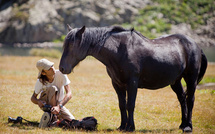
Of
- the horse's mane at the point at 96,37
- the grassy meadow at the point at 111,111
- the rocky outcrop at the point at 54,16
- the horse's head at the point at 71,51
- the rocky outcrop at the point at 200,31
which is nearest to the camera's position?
the horse's head at the point at 71,51

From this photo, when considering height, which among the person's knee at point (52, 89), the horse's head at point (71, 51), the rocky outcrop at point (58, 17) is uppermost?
the horse's head at point (71, 51)

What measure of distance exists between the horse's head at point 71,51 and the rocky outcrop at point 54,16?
76611mm

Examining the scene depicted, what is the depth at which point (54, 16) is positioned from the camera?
8575cm

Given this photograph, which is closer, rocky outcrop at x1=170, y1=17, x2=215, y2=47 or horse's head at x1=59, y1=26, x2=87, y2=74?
horse's head at x1=59, y1=26, x2=87, y2=74

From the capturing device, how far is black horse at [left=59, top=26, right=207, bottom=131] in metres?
5.95

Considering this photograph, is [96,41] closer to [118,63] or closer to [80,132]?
[118,63]

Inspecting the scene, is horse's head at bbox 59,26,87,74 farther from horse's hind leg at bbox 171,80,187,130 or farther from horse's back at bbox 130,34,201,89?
horse's hind leg at bbox 171,80,187,130

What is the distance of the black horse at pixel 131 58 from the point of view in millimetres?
5949

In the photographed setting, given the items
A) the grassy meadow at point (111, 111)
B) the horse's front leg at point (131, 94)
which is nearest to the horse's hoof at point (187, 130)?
the grassy meadow at point (111, 111)

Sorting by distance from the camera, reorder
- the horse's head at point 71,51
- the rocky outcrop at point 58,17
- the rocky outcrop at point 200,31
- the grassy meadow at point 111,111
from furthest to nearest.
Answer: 1. the rocky outcrop at point 58,17
2. the rocky outcrop at point 200,31
3. the grassy meadow at point 111,111
4. the horse's head at point 71,51

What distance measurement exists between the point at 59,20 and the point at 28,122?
3233 inches

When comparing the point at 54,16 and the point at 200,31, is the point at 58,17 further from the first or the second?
the point at 200,31

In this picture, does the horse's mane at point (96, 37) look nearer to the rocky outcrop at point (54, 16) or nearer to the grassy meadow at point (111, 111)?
the grassy meadow at point (111, 111)

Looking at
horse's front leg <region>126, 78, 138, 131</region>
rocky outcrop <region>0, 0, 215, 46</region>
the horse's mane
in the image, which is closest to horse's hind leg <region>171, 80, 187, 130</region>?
horse's front leg <region>126, 78, 138, 131</region>
